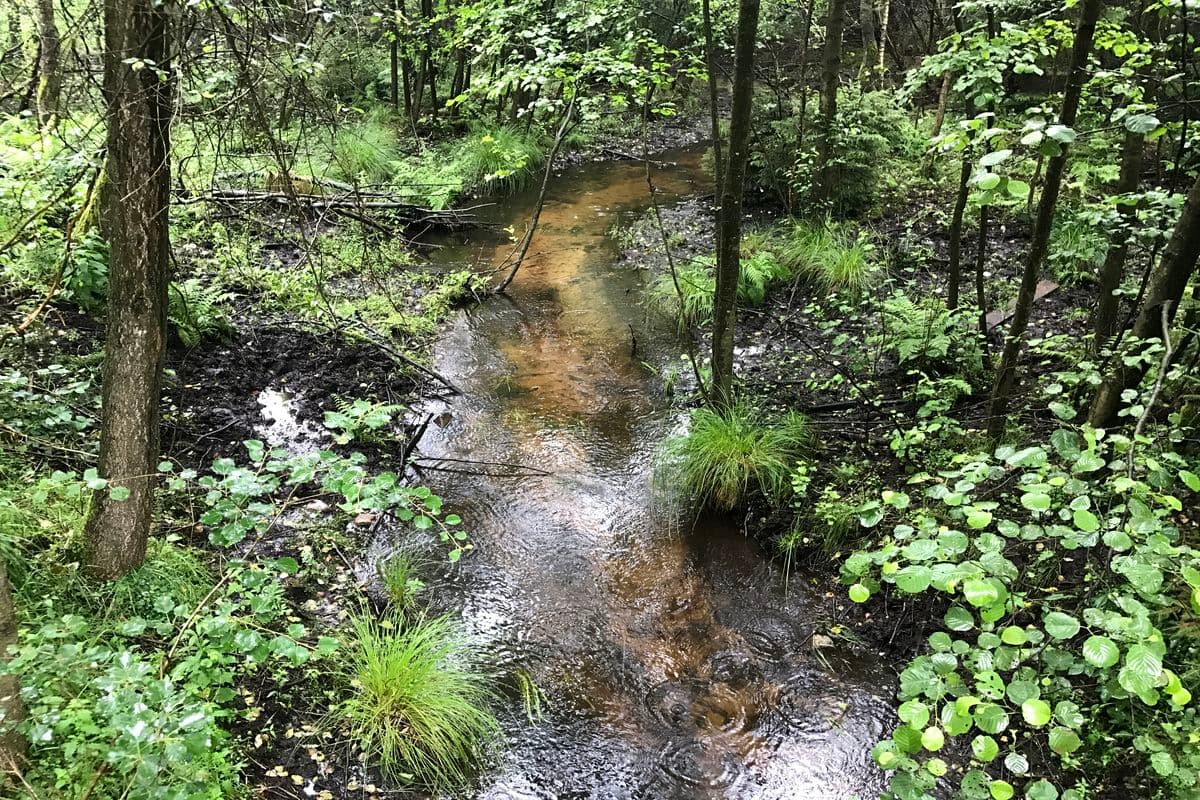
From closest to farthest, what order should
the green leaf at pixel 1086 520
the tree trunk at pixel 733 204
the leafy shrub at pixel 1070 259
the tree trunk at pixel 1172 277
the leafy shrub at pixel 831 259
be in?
the green leaf at pixel 1086 520
the tree trunk at pixel 1172 277
the tree trunk at pixel 733 204
the leafy shrub at pixel 1070 259
the leafy shrub at pixel 831 259

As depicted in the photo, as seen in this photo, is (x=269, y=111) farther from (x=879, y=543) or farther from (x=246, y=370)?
(x=879, y=543)

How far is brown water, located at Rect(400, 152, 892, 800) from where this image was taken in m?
4.13

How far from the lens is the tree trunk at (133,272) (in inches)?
121

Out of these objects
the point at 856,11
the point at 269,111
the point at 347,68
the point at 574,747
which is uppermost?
the point at 856,11

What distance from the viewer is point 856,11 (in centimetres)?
1898

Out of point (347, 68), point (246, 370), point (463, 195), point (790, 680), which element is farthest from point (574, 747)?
point (347, 68)

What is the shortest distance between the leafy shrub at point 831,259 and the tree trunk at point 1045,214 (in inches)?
138

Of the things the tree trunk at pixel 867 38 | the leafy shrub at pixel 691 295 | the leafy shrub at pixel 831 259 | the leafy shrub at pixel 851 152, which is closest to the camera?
the leafy shrub at pixel 831 259

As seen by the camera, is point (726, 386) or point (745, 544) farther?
point (726, 386)

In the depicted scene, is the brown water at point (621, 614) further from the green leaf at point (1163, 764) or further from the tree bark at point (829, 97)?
the tree bark at point (829, 97)

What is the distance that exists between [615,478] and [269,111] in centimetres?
417

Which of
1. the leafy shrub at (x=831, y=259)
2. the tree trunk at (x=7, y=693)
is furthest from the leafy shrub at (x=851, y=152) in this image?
the tree trunk at (x=7, y=693)

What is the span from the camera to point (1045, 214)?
4.24m

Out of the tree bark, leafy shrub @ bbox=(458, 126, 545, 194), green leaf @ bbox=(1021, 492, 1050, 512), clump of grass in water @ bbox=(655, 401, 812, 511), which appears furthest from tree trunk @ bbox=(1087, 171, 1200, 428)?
leafy shrub @ bbox=(458, 126, 545, 194)
